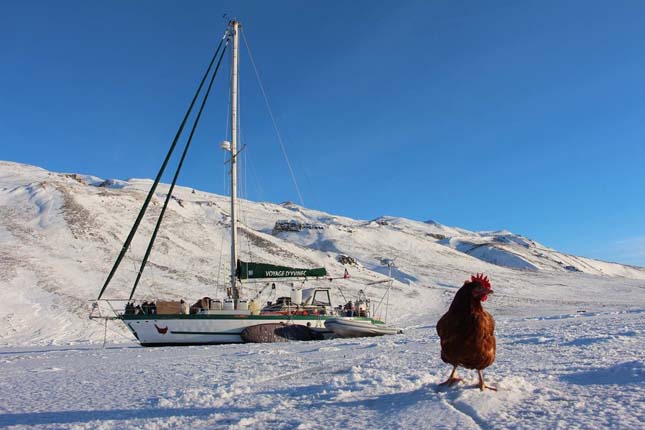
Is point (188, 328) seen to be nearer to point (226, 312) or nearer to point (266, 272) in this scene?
point (226, 312)

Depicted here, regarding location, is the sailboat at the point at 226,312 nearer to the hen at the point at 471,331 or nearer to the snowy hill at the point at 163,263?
the snowy hill at the point at 163,263

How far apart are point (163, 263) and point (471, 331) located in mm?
43209

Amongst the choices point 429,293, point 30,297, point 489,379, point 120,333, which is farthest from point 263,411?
point 429,293

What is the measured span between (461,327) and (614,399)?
1.84 m

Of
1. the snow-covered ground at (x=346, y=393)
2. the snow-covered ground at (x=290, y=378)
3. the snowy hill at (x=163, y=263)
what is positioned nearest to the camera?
the snow-covered ground at (x=346, y=393)

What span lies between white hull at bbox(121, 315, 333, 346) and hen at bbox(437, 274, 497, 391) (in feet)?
48.5

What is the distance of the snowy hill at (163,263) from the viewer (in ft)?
103

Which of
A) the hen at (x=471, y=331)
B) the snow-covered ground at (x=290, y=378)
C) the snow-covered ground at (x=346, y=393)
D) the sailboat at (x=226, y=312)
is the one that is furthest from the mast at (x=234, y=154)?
the hen at (x=471, y=331)

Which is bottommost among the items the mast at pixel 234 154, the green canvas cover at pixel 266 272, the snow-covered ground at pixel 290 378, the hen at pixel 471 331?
the snow-covered ground at pixel 290 378

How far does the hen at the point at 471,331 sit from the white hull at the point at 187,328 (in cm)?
1480

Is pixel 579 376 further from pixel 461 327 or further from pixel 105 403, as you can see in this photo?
pixel 105 403

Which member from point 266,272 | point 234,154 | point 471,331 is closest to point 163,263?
point 234,154

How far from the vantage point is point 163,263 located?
45375mm

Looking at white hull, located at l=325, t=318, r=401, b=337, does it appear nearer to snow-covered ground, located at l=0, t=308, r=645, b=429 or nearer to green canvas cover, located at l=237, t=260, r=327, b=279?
green canvas cover, located at l=237, t=260, r=327, b=279
